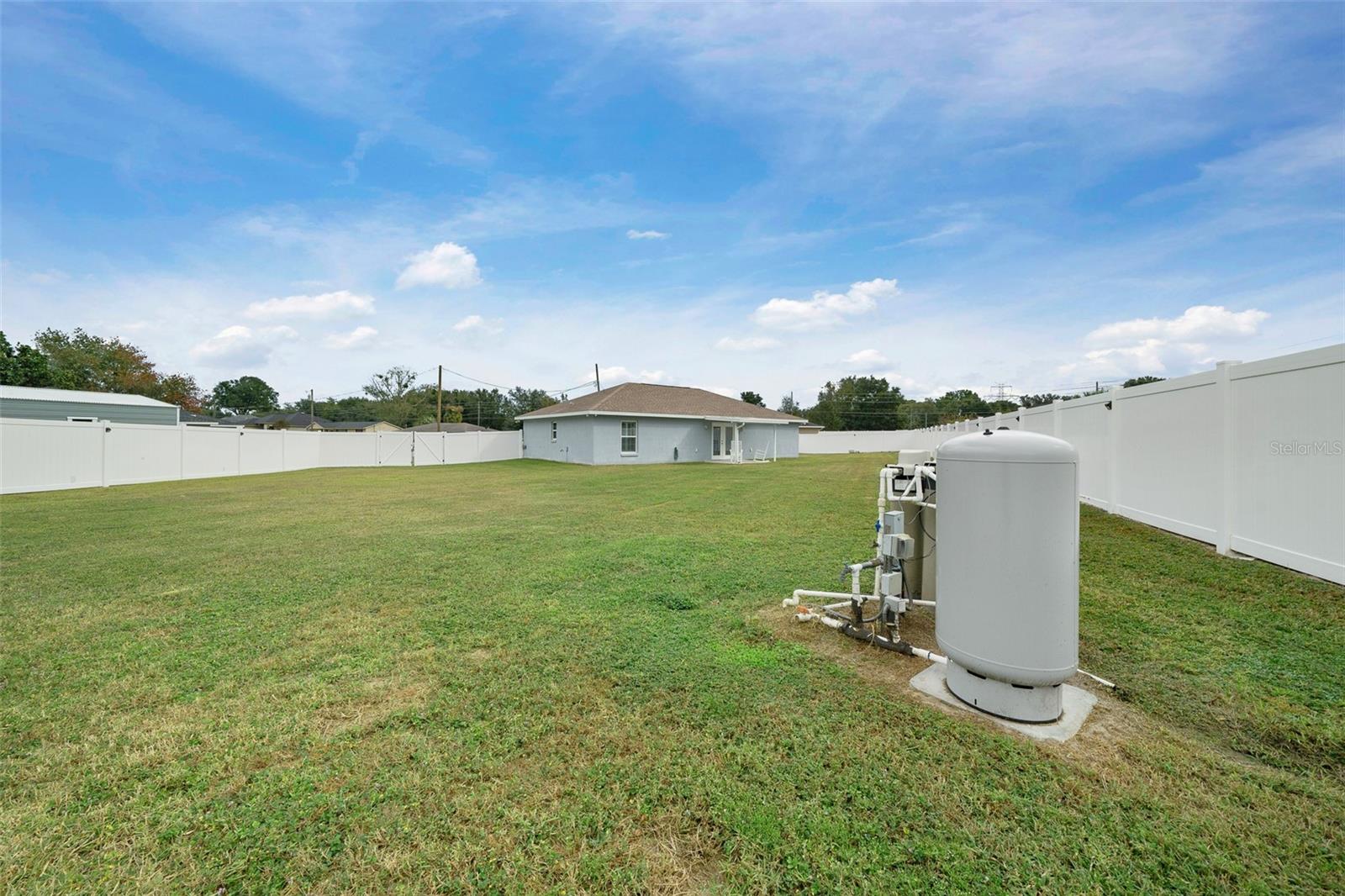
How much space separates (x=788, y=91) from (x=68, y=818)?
11.9 meters

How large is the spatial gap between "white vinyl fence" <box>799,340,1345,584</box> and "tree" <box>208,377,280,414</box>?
93.8m

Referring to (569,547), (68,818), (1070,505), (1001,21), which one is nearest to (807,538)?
(569,547)

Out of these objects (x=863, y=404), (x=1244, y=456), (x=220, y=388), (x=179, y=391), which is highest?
(x=220, y=388)

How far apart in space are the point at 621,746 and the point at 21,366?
49668mm

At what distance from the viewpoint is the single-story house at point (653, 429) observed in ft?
72.2

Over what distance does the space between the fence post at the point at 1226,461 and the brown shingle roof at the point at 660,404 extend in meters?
18.3

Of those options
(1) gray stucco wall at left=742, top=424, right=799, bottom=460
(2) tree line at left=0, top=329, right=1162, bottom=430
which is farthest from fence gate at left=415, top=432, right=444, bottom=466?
(2) tree line at left=0, top=329, right=1162, bottom=430

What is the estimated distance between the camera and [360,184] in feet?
39.6

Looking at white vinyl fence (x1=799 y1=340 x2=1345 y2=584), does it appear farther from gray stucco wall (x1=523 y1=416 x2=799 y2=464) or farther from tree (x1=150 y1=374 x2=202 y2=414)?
tree (x1=150 y1=374 x2=202 y2=414)

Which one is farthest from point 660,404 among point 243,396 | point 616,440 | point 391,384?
point 243,396

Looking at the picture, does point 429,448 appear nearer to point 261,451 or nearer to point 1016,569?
point 261,451

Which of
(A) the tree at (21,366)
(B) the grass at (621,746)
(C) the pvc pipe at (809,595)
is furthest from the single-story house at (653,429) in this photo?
(A) the tree at (21,366)

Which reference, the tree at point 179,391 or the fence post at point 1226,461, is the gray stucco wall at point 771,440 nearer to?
the fence post at point 1226,461

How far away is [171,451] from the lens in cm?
1473
